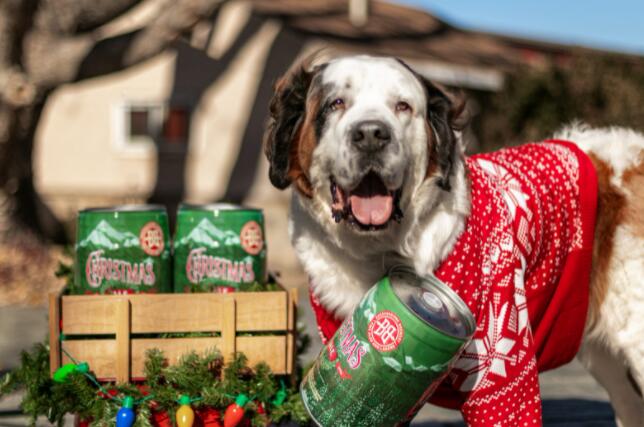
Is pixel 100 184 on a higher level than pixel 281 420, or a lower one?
lower

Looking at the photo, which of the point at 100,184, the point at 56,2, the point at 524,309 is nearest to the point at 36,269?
the point at 56,2

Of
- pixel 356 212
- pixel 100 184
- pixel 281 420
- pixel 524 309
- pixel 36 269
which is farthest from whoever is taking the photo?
pixel 100 184

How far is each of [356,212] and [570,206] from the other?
115 cm

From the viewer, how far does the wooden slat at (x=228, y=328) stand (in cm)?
344

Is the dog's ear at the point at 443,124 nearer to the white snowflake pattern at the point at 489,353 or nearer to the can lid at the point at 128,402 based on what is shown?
the white snowflake pattern at the point at 489,353

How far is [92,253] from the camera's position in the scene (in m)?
3.51

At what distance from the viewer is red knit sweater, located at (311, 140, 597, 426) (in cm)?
326

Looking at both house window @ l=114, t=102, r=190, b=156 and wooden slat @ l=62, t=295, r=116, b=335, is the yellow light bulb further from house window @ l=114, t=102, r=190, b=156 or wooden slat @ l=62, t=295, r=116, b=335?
house window @ l=114, t=102, r=190, b=156

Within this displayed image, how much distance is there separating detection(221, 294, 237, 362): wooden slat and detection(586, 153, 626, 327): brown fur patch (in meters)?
1.63

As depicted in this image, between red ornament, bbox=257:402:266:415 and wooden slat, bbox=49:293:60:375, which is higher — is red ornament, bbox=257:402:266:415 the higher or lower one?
the lower one

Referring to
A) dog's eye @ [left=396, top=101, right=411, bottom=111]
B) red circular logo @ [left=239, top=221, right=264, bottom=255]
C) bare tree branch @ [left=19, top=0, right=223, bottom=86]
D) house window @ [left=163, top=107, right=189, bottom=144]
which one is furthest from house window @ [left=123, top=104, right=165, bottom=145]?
dog's eye @ [left=396, top=101, right=411, bottom=111]

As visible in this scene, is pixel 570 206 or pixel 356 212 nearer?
pixel 356 212

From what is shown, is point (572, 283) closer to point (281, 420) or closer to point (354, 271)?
point (354, 271)

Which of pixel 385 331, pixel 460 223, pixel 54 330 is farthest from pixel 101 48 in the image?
pixel 385 331
